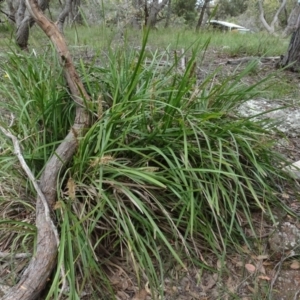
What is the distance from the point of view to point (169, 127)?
2086 mm

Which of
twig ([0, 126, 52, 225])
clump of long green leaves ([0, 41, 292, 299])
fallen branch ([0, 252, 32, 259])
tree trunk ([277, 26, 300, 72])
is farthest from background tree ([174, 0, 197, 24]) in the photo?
fallen branch ([0, 252, 32, 259])

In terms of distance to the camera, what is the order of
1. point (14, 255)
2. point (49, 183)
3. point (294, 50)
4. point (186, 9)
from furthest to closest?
point (186, 9) < point (294, 50) < point (49, 183) < point (14, 255)

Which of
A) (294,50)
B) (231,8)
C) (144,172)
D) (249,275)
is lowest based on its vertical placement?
(231,8)

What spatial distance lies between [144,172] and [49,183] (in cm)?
52

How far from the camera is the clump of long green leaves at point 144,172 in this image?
5.77ft

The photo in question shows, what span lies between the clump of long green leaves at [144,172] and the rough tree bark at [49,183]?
0.06 meters

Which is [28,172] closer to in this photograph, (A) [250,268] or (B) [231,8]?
(A) [250,268]

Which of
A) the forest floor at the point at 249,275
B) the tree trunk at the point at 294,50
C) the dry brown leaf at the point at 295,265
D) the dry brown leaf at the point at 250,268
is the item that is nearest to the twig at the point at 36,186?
the forest floor at the point at 249,275

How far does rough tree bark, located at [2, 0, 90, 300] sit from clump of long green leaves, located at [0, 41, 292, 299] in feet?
0.19

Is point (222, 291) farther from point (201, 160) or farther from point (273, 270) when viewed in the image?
point (201, 160)

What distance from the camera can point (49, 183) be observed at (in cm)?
187

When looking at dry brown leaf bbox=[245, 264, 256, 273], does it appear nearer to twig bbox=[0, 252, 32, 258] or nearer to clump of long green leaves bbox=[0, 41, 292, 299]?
clump of long green leaves bbox=[0, 41, 292, 299]

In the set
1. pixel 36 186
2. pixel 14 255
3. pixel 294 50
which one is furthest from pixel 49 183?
pixel 294 50

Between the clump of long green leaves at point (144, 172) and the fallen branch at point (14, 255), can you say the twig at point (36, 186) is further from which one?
the fallen branch at point (14, 255)
